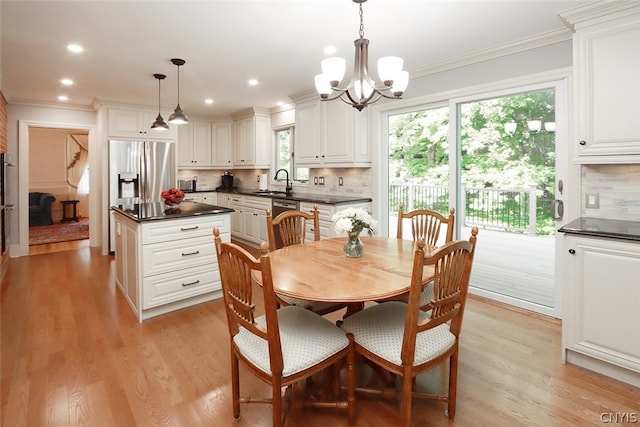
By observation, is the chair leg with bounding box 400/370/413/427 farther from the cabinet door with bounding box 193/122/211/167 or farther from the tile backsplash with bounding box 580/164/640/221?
the cabinet door with bounding box 193/122/211/167

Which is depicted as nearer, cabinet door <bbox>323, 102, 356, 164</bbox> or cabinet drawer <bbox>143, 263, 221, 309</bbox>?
cabinet drawer <bbox>143, 263, 221, 309</bbox>

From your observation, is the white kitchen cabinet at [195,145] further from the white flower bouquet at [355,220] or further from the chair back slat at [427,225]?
the white flower bouquet at [355,220]

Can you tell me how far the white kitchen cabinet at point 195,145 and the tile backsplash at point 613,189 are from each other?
19.6 feet

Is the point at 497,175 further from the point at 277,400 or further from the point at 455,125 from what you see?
the point at 277,400

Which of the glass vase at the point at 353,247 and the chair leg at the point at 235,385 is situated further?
the glass vase at the point at 353,247

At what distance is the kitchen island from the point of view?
2961 millimetres

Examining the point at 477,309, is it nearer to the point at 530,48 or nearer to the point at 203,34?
the point at 530,48

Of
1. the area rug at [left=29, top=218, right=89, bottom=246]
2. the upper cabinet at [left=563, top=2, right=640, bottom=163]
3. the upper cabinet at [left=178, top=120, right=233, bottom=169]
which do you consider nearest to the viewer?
the upper cabinet at [left=563, top=2, right=640, bottom=163]

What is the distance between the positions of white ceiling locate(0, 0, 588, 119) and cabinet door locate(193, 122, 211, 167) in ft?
7.85

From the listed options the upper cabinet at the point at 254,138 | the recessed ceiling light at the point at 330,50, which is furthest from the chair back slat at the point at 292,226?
the upper cabinet at the point at 254,138

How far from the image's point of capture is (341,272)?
73.9 inches

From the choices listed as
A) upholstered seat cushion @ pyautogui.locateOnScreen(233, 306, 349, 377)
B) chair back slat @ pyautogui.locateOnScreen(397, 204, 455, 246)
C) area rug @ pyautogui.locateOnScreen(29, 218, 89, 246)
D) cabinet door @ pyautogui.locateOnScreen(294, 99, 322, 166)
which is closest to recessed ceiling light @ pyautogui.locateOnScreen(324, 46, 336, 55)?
cabinet door @ pyautogui.locateOnScreen(294, 99, 322, 166)

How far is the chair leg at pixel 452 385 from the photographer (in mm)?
1726

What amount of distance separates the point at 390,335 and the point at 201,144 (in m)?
6.02
